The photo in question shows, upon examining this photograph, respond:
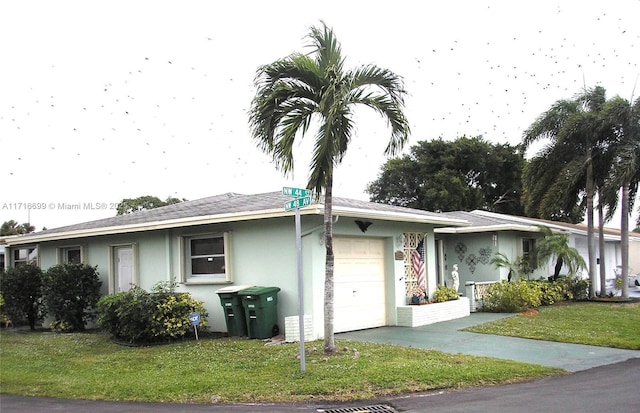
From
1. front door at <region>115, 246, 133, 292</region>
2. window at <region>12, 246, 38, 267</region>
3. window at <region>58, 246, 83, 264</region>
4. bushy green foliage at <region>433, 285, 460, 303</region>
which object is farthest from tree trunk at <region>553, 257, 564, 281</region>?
window at <region>12, 246, 38, 267</region>

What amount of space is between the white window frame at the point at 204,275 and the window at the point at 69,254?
4.82 meters

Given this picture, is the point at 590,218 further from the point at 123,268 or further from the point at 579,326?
the point at 123,268

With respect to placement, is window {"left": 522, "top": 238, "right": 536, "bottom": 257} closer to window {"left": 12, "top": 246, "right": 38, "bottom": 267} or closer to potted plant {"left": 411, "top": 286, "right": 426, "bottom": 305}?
potted plant {"left": 411, "top": 286, "right": 426, "bottom": 305}

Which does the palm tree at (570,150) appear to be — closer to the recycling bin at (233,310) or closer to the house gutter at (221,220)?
the house gutter at (221,220)

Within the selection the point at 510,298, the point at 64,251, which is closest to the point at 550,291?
the point at 510,298

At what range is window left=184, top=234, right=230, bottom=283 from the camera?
14.0m

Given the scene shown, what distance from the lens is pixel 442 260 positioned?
2033cm

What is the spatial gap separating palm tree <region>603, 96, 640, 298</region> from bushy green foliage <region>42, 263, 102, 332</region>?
1645 centimetres

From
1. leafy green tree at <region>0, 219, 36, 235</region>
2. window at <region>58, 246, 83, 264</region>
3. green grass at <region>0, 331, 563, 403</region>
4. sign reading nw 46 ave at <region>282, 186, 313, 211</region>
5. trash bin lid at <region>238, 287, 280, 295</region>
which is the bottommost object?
green grass at <region>0, 331, 563, 403</region>

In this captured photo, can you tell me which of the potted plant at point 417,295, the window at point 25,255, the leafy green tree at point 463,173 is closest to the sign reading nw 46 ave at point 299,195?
the potted plant at point 417,295

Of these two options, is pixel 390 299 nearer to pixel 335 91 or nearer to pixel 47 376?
pixel 335 91

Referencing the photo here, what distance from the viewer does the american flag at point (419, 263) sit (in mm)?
15828

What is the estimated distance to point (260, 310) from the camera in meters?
12.3

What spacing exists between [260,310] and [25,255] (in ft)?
38.9
